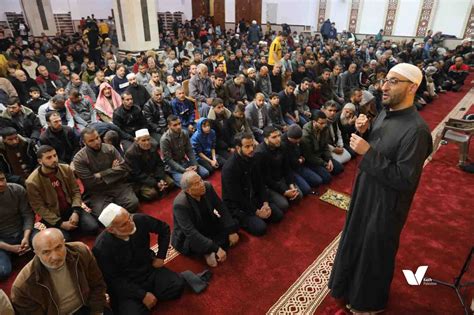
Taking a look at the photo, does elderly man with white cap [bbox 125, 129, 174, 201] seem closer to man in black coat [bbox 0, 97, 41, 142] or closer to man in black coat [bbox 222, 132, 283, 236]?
man in black coat [bbox 222, 132, 283, 236]

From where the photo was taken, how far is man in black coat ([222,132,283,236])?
3320mm

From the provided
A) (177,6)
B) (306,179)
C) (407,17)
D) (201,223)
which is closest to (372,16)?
(407,17)

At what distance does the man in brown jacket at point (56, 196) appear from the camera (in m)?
3.13

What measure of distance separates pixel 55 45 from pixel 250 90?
26.8 ft

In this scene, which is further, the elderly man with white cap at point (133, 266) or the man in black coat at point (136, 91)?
the man in black coat at point (136, 91)

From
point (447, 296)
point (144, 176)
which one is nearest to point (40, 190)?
point (144, 176)

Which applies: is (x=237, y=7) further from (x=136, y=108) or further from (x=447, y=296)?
(x=447, y=296)

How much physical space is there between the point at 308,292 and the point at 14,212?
9.33 feet

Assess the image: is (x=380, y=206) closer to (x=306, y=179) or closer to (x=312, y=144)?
(x=306, y=179)

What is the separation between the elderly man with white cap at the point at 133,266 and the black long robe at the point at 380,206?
1.28 meters

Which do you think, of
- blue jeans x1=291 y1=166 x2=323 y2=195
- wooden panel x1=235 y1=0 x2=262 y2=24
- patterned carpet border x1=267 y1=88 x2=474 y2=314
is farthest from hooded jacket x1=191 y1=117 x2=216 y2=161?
wooden panel x1=235 y1=0 x2=262 y2=24

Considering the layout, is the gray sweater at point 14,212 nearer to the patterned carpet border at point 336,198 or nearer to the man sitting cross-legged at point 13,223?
the man sitting cross-legged at point 13,223

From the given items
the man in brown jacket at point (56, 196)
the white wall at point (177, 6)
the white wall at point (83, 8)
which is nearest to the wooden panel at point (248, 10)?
the white wall at point (177, 6)

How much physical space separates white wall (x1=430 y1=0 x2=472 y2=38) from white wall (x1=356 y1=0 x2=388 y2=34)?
7.51ft
